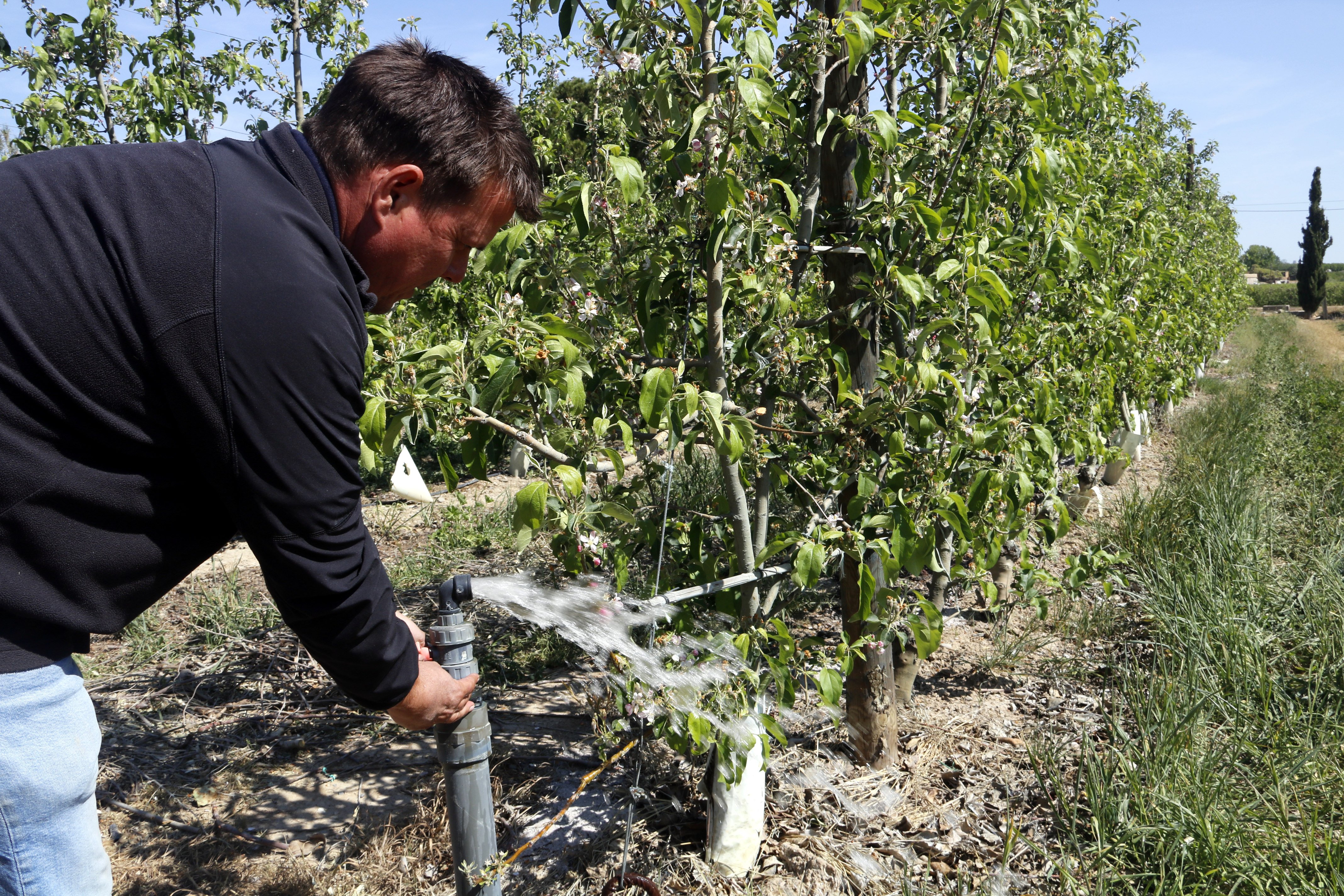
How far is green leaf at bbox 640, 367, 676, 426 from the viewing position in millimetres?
1785

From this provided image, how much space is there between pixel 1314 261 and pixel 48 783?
4824 centimetres

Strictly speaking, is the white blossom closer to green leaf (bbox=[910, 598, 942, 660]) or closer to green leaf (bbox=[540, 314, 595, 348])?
green leaf (bbox=[540, 314, 595, 348])

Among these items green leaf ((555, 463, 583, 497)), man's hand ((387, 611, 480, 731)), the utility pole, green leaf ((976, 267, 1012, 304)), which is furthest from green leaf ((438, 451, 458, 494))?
the utility pole

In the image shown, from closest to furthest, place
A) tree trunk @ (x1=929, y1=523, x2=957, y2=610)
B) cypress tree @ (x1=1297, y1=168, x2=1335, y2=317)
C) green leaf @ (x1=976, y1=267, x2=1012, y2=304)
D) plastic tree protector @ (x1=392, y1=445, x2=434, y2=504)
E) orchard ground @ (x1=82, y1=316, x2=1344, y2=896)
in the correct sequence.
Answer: green leaf @ (x1=976, y1=267, x2=1012, y2=304), orchard ground @ (x1=82, y1=316, x2=1344, y2=896), tree trunk @ (x1=929, y1=523, x2=957, y2=610), plastic tree protector @ (x1=392, y1=445, x2=434, y2=504), cypress tree @ (x1=1297, y1=168, x2=1335, y2=317)

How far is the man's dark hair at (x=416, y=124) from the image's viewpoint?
133 centimetres

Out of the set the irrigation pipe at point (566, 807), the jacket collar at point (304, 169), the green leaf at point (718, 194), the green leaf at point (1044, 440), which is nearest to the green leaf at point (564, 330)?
the green leaf at point (718, 194)

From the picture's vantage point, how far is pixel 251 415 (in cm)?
116

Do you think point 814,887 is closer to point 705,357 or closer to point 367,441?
point 705,357

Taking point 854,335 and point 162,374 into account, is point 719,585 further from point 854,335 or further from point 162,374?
point 162,374

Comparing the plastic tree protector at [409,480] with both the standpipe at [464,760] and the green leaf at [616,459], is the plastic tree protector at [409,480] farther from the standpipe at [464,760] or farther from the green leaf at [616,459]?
the standpipe at [464,760]

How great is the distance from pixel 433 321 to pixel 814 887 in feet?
8.07

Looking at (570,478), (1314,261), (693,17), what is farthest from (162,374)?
(1314,261)

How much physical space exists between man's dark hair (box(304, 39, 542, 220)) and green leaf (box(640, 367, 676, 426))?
20.4 inches

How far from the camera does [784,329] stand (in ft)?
7.72
